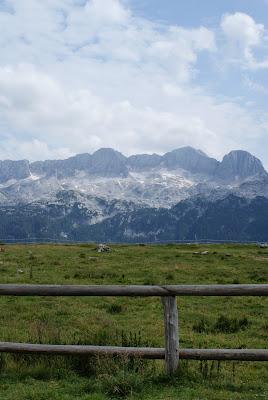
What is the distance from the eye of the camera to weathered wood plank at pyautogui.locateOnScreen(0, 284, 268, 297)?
9.77m

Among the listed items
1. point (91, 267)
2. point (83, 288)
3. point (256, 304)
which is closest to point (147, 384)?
point (83, 288)

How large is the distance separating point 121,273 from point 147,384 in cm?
2190

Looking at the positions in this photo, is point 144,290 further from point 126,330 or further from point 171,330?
point 126,330

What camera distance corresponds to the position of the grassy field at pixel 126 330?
9531 millimetres

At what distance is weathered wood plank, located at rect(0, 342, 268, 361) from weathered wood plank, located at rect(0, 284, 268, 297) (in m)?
1.07

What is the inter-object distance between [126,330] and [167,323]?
652cm

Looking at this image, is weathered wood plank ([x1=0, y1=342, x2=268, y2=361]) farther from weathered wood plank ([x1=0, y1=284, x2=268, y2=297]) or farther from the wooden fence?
weathered wood plank ([x1=0, y1=284, x2=268, y2=297])

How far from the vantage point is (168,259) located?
42688 millimetres

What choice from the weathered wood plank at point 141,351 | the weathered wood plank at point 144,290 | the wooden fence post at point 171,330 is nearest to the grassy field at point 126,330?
the weathered wood plank at point 141,351

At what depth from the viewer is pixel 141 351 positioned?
1009 cm

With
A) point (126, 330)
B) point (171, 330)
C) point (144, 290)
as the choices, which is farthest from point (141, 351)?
point (126, 330)

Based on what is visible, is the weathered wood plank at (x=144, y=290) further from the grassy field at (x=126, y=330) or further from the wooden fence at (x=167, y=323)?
the grassy field at (x=126, y=330)

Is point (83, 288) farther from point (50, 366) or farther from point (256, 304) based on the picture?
point (256, 304)

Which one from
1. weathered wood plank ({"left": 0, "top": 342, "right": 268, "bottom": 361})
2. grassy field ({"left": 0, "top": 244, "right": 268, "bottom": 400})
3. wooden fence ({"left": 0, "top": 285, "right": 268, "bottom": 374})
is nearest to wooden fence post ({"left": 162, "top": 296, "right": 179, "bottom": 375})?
wooden fence ({"left": 0, "top": 285, "right": 268, "bottom": 374})
